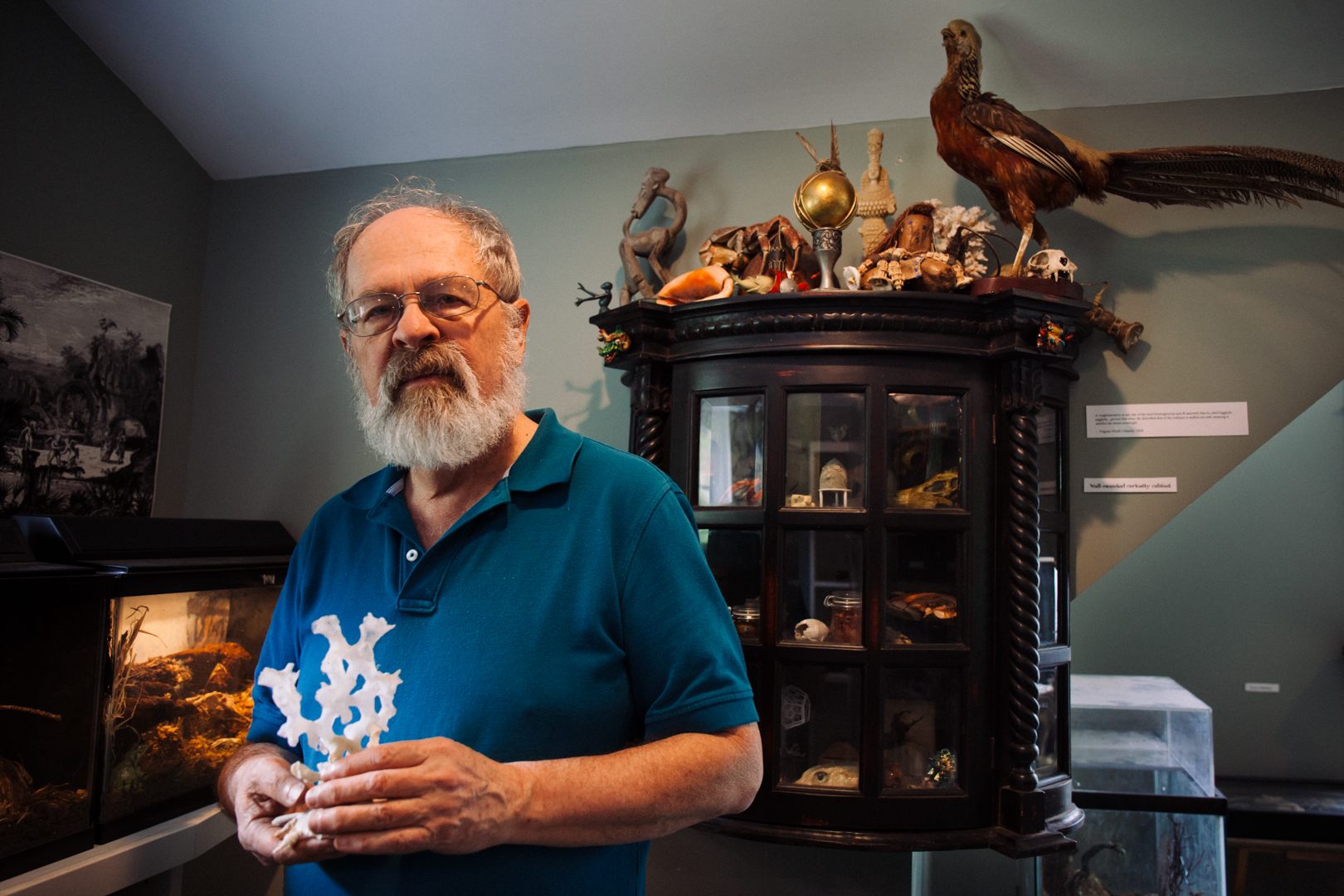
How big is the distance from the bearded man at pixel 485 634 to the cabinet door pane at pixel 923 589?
1.05 m

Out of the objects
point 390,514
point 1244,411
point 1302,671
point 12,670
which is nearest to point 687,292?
point 390,514

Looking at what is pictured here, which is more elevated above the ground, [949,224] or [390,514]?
[949,224]

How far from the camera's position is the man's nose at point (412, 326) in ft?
3.54

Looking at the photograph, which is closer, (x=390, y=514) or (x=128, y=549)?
(x=390, y=514)

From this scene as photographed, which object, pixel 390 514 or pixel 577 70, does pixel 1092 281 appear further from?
pixel 390 514

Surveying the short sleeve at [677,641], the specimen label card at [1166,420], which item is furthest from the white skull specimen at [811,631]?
the short sleeve at [677,641]

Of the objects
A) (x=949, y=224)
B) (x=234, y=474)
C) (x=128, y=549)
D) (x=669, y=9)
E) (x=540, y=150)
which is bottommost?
(x=128, y=549)

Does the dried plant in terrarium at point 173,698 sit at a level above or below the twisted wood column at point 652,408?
below

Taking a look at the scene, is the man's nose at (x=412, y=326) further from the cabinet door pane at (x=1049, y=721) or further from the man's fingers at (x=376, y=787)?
the cabinet door pane at (x=1049, y=721)

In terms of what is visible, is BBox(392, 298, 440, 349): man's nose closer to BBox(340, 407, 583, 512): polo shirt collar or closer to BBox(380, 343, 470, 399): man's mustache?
BBox(380, 343, 470, 399): man's mustache

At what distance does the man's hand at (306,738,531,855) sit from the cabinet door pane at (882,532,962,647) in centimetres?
137

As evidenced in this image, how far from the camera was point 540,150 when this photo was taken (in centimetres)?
290

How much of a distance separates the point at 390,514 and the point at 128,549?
5.17 feet

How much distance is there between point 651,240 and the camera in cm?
261
